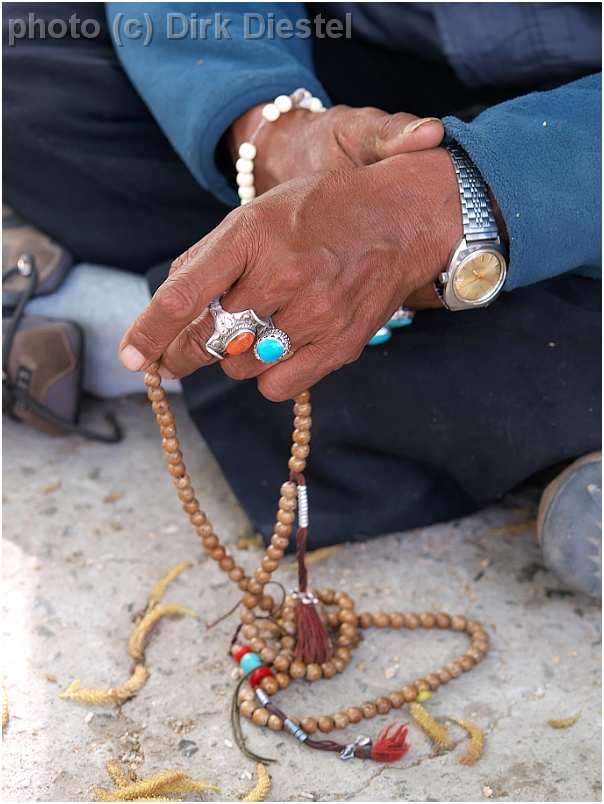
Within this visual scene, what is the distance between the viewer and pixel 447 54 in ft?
4.27

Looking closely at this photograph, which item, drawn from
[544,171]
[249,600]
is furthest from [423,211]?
[249,600]

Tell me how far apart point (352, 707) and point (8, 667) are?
0.42 m

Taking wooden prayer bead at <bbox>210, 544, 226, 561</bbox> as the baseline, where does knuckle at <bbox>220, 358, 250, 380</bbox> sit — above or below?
above

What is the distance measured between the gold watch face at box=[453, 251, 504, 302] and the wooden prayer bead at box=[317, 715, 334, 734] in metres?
0.50

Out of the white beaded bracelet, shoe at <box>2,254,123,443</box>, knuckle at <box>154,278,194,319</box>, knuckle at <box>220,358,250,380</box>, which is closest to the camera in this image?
knuckle at <box>154,278,194,319</box>

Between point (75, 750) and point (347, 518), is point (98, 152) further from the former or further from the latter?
point (75, 750)

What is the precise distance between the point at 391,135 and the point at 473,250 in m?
0.16

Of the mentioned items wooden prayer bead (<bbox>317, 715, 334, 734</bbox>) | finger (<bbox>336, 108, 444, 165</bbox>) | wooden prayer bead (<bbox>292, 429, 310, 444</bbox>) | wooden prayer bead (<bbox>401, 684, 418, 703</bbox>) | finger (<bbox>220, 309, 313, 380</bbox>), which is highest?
finger (<bbox>336, 108, 444, 165</bbox>)

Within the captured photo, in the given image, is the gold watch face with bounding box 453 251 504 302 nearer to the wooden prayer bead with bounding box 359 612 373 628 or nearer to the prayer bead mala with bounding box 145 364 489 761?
the prayer bead mala with bounding box 145 364 489 761

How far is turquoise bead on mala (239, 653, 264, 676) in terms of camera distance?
1.08 meters

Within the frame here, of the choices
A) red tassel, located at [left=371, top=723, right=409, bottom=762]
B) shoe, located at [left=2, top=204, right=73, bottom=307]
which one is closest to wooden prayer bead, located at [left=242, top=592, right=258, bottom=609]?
red tassel, located at [left=371, top=723, right=409, bottom=762]

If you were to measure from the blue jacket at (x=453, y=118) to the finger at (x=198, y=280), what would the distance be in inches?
11.9

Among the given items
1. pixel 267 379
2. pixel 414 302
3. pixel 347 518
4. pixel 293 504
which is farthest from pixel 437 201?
pixel 347 518

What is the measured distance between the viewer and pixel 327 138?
1146 mm
